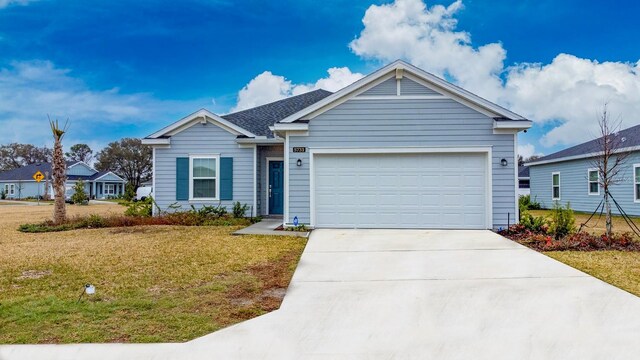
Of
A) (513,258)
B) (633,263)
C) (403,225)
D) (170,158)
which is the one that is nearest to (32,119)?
(170,158)

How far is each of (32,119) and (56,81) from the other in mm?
4498

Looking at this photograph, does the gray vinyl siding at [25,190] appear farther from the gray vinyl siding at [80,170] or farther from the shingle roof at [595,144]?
the shingle roof at [595,144]

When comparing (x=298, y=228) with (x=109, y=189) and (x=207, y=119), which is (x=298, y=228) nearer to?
(x=207, y=119)

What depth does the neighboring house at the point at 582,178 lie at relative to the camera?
16078 millimetres

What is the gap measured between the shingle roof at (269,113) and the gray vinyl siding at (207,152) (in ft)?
3.54

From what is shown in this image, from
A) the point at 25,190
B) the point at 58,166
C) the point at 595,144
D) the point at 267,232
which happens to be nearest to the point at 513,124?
the point at 267,232

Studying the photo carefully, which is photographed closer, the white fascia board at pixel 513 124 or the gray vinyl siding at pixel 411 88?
the white fascia board at pixel 513 124

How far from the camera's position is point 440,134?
10.8 metres

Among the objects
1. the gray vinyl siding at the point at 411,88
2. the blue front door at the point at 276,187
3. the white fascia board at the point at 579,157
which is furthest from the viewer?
the white fascia board at the point at 579,157

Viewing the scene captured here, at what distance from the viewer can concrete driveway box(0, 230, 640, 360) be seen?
3.46 metres

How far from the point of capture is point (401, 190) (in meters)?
10.9

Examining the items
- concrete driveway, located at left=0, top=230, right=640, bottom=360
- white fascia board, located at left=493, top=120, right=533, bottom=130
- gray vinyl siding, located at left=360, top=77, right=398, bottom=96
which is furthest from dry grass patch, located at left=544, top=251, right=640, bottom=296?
gray vinyl siding, located at left=360, top=77, right=398, bottom=96

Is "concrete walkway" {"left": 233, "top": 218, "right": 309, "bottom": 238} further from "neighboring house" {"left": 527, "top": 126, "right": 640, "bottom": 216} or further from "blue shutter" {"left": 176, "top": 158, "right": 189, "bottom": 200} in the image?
"neighboring house" {"left": 527, "top": 126, "right": 640, "bottom": 216}

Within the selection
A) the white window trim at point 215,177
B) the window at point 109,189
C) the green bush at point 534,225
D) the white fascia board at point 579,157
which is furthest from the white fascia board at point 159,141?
the window at point 109,189
